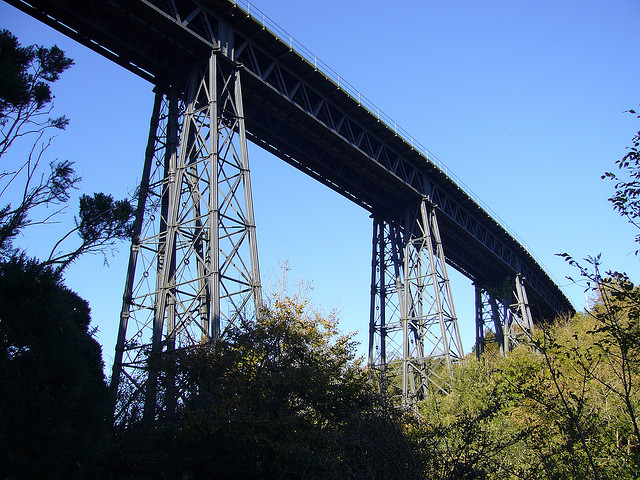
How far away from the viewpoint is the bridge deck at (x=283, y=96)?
14930 millimetres

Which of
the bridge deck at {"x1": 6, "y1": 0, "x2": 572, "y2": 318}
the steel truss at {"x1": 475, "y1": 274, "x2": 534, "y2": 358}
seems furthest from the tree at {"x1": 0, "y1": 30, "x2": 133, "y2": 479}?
the steel truss at {"x1": 475, "y1": 274, "x2": 534, "y2": 358}

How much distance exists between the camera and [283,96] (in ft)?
59.0

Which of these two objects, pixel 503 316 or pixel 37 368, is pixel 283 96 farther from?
pixel 503 316

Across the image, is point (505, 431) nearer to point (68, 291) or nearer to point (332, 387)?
point (332, 387)

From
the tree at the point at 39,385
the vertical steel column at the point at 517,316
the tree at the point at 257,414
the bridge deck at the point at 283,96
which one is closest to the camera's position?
the tree at the point at 39,385

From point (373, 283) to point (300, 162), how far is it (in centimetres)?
→ 661

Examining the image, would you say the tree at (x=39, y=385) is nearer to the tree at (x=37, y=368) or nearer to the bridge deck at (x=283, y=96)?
the tree at (x=37, y=368)

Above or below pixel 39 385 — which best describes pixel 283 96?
above

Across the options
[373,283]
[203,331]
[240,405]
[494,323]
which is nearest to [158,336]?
[203,331]

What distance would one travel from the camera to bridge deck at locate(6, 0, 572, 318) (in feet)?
49.0

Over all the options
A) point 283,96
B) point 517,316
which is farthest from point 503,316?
point 283,96

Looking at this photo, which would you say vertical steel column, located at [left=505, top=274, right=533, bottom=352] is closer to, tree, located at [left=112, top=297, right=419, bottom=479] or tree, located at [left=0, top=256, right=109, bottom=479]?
tree, located at [left=112, top=297, right=419, bottom=479]

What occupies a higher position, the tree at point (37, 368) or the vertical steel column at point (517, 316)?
the vertical steel column at point (517, 316)

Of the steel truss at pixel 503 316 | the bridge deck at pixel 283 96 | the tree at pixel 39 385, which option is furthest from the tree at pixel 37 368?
the steel truss at pixel 503 316
